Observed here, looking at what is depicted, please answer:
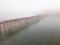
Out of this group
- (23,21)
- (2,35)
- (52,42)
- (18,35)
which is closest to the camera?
(52,42)

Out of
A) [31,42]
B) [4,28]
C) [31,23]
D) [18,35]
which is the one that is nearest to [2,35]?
[4,28]

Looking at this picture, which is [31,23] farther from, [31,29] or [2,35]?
[2,35]

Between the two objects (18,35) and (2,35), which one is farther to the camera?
(18,35)

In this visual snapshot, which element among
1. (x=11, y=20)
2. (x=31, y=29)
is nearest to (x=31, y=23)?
(x=31, y=29)

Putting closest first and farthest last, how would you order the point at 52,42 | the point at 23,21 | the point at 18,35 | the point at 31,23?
the point at 52,42
the point at 18,35
the point at 23,21
the point at 31,23

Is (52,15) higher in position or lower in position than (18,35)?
higher

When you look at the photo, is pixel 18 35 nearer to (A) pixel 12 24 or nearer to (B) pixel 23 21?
(A) pixel 12 24

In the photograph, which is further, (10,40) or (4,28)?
(4,28)
